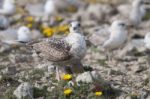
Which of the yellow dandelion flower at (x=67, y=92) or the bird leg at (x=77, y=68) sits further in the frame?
the bird leg at (x=77, y=68)

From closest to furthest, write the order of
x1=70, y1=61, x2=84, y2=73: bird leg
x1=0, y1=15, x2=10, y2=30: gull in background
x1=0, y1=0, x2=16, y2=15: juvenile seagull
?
x1=70, y1=61, x2=84, y2=73: bird leg → x1=0, y1=15, x2=10, y2=30: gull in background → x1=0, y1=0, x2=16, y2=15: juvenile seagull

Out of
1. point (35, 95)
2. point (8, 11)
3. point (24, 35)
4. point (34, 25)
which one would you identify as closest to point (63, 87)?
point (35, 95)

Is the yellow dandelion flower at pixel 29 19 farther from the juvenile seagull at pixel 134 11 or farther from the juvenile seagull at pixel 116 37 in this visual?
the juvenile seagull at pixel 116 37

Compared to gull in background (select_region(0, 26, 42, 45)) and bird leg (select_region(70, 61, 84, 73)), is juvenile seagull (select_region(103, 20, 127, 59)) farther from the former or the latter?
bird leg (select_region(70, 61, 84, 73))

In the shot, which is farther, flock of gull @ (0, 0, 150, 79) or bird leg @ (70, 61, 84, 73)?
bird leg @ (70, 61, 84, 73)

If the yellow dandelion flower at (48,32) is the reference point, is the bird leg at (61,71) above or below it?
below

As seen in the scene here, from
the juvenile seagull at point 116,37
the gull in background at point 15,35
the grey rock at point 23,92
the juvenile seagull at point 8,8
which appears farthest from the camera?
the juvenile seagull at point 8,8

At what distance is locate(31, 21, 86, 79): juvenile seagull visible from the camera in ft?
34.4

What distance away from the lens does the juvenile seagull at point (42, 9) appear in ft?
61.6

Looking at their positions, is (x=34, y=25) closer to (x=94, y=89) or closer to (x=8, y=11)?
(x=8, y=11)

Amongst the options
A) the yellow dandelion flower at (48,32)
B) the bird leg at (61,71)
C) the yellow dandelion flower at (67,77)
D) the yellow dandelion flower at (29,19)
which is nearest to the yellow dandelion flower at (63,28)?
the yellow dandelion flower at (48,32)

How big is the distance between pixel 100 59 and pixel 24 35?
234cm

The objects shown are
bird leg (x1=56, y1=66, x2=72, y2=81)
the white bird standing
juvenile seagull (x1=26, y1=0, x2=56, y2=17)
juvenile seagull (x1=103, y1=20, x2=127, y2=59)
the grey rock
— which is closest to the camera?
the grey rock

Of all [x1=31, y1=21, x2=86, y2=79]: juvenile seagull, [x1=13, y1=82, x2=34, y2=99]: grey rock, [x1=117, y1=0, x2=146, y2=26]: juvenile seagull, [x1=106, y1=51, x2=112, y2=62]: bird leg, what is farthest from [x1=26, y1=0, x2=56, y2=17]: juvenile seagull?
[x1=13, y1=82, x2=34, y2=99]: grey rock
